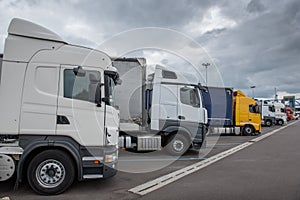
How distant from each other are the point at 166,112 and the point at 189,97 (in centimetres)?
103

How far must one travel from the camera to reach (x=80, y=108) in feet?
15.8

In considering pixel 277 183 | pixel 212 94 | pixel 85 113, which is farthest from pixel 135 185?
pixel 212 94

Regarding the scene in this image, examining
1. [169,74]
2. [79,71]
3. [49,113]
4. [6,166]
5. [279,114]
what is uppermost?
[169,74]

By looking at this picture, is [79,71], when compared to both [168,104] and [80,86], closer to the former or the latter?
[80,86]

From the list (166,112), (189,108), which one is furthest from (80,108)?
(189,108)

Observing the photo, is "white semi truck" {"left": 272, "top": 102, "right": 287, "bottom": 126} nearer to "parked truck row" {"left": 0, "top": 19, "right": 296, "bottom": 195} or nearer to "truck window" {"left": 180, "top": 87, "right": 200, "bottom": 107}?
"truck window" {"left": 180, "top": 87, "right": 200, "bottom": 107}

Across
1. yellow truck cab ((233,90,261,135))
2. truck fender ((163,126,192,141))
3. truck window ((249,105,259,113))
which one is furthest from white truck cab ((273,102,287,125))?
truck fender ((163,126,192,141))

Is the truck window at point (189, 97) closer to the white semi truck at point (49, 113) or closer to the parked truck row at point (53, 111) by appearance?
the parked truck row at point (53, 111)

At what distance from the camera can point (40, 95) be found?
15.5ft

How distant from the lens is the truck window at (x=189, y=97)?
8.98 m

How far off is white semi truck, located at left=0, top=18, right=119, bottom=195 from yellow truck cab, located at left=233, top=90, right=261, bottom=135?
14331mm

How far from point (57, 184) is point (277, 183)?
4.84 m

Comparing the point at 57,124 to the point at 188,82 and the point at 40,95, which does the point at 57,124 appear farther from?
the point at 188,82

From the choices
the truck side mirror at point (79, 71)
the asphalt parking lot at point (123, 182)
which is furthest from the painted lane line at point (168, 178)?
the truck side mirror at point (79, 71)
